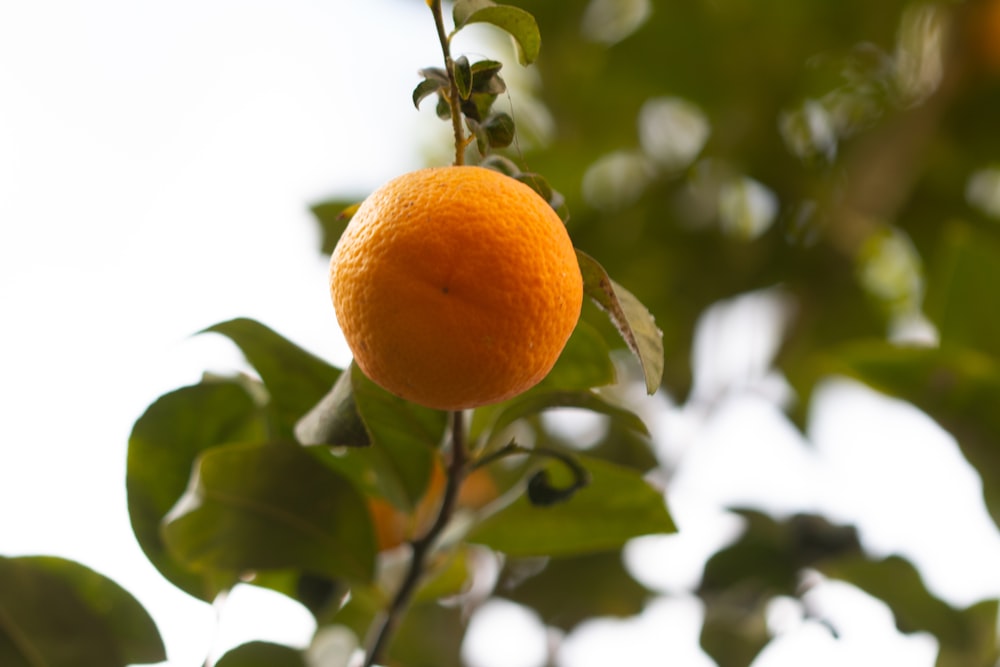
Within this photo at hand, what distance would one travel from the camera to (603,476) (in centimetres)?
71

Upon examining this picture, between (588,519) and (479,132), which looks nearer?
(479,132)

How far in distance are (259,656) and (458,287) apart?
41 centimetres

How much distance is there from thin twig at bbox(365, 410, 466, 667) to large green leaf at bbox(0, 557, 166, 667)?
18cm

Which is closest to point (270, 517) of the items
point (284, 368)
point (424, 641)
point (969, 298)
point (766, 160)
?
point (284, 368)

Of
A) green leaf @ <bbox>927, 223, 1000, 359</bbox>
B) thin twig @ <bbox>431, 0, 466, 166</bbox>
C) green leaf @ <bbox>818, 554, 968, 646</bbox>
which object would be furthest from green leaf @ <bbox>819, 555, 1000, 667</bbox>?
thin twig @ <bbox>431, 0, 466, 166</bbox>

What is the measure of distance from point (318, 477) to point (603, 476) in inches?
8.6

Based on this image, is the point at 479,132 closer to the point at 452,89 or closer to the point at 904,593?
the point at 452,89

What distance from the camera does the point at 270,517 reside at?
26.5 inches

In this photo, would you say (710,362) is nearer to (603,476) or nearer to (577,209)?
(577,209)

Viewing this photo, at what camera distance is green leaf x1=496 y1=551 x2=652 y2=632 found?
1111 mm

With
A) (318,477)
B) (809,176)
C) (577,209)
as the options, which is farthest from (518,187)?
(809,176)

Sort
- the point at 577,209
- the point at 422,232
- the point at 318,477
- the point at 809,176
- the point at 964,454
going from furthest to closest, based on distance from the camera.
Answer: the point at 809,176
the point at 577,209
the point at 964,454
the point at 318,477
the point at 422,232

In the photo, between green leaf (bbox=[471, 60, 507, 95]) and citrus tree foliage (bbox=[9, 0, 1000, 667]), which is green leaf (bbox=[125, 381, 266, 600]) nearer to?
citrus tree foliage (bbox=[9, 0, 1000, 667])

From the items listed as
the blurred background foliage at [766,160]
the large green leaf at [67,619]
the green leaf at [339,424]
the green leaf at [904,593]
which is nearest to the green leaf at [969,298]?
the blurred background foliage at [766,160]
